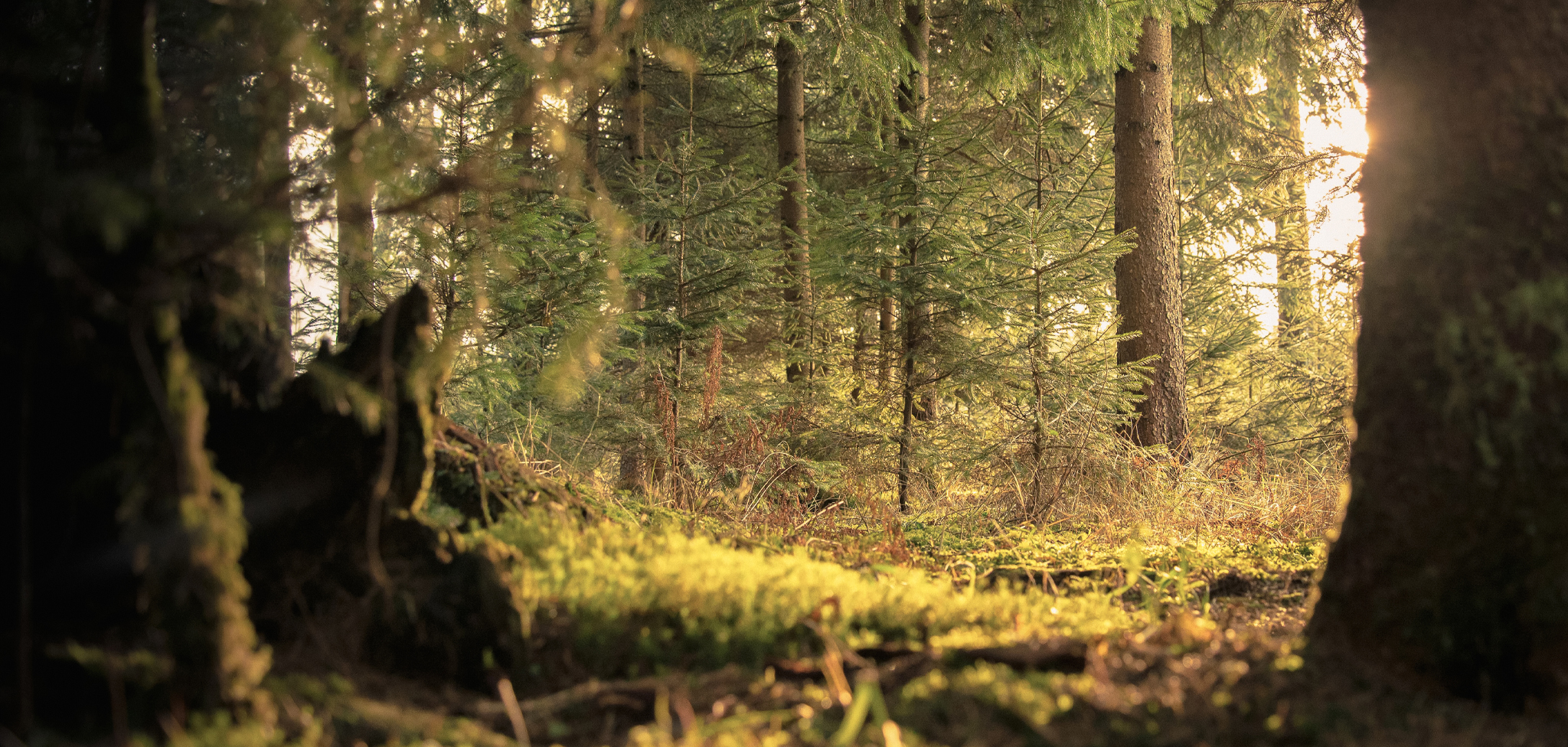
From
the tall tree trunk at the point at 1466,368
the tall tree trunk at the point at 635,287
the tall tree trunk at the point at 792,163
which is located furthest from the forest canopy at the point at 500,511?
the tall tree trunk at the point at 792,163

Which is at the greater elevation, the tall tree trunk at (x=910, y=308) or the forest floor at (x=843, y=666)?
the tall tree trunk at (x=910, y=308)

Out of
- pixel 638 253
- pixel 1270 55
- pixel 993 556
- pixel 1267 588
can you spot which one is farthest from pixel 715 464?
Result: pixel 1270 55

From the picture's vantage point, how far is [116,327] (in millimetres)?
1780

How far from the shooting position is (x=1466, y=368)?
2033 millimetres

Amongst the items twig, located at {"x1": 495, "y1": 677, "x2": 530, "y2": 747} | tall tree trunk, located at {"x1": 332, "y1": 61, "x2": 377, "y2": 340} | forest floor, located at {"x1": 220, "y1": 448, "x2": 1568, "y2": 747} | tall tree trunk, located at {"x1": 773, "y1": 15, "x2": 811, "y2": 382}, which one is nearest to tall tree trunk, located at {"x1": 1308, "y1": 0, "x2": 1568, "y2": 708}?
forest floor, located at {"x1": 220, "y1": 448, "x2": 1568, "y2": 747}

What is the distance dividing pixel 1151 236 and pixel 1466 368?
24.2 ft

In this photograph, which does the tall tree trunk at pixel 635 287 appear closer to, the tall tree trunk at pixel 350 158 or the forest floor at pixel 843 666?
the forest floor at pixel 843 666

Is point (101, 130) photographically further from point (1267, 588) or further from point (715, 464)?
point (715, 464)

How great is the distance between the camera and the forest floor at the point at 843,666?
1.79m

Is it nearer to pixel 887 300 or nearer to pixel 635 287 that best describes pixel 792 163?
pixel 887 300

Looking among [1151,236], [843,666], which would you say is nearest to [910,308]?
[1151,236]

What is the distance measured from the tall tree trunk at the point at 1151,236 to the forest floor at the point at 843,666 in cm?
534

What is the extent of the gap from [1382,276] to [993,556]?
2.62 m

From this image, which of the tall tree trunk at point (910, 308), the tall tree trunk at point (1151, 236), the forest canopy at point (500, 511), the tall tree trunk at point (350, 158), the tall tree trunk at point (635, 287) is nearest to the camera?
the forest canopy at point (500, 511)
